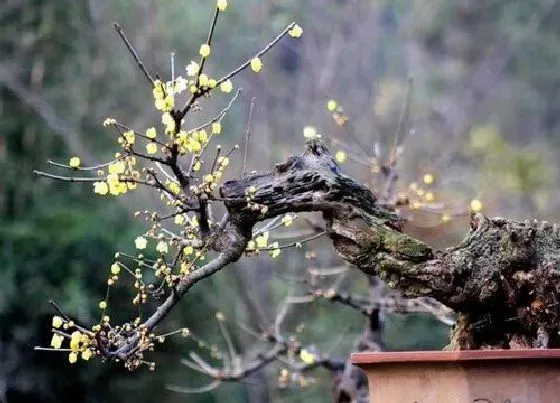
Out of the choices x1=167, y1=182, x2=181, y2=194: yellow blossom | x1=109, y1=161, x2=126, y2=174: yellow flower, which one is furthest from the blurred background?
x1=109, y1=161, x2=126, y2=174: yellow flower

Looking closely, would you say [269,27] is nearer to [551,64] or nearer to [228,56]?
[228,56]

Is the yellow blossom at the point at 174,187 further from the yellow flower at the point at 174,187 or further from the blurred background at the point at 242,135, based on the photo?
the blurred background at the point at 242,135

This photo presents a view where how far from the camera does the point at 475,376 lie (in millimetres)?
1005

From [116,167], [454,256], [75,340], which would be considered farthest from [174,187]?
[454,256]

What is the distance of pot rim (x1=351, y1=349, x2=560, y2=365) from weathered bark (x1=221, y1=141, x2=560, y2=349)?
12 centimetres

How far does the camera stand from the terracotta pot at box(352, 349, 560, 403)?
1.00 m

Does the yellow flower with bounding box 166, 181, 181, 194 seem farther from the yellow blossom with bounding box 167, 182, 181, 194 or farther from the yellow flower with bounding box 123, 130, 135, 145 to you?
the yellow flower with bounding box 123, 130, 135, 145

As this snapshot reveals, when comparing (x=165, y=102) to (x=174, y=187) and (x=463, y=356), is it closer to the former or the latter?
(x=174, y=187)

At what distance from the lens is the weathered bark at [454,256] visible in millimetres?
1144

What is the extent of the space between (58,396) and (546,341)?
2.38 metres

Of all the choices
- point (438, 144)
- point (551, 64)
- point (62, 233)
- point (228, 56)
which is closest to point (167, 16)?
point (228, 56)

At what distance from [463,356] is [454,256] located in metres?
0.20

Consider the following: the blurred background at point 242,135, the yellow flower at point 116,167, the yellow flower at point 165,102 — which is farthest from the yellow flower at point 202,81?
the blurred background at point 242,135

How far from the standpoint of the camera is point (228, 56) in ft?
11.9
